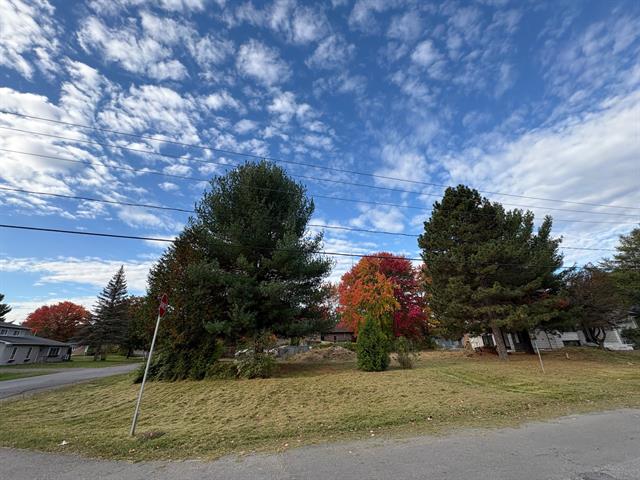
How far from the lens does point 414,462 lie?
4199 millimetres

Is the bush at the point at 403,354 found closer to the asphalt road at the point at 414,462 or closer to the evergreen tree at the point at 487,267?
the evergreen tree at the point at 487,267

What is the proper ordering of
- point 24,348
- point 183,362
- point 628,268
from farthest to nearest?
point 24,348 → point 628,268 → point 183,362

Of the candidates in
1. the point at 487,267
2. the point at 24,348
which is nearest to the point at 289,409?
the point at 487,267

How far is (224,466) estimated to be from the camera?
4.26 metres

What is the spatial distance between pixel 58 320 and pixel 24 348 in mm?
18841

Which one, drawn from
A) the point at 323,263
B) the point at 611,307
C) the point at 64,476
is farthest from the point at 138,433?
the point at 611,307

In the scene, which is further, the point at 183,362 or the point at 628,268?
the point at 628,268

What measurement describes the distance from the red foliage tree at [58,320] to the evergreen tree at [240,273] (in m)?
50.2

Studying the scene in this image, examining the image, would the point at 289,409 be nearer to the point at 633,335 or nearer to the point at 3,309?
the point at 633,335

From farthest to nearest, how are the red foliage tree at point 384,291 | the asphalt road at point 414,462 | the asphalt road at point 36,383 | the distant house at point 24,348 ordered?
the distant house at point 24,348, the red foliage tree at point 384,291, the asphalt road at point 36,383, the asphalt road at point 414,462

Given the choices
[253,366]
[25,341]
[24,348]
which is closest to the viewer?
[253,366]

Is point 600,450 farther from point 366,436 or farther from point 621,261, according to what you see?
point 621,261

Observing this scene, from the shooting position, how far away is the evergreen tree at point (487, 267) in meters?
15.9

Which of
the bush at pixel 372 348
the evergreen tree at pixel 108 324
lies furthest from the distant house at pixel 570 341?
the evergreen tree at pixel 108 324
